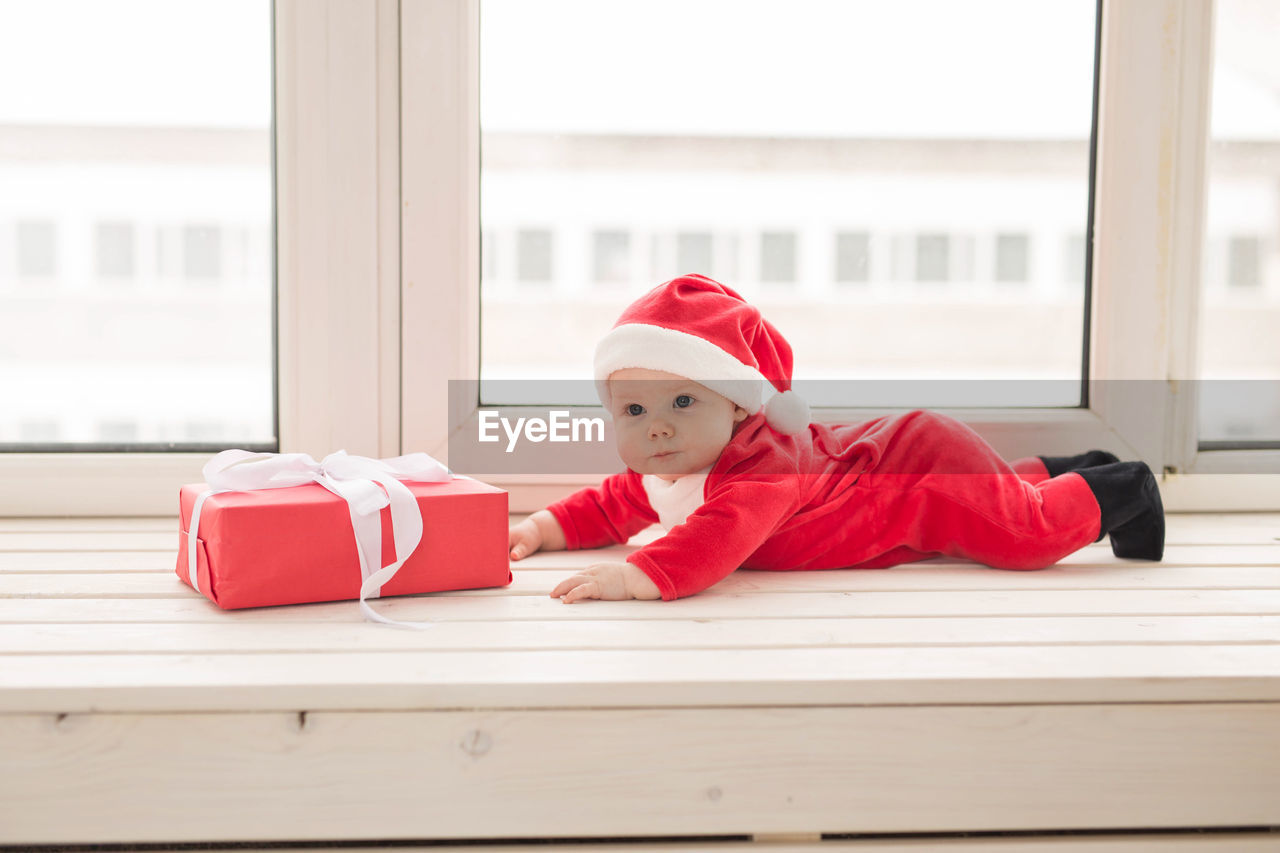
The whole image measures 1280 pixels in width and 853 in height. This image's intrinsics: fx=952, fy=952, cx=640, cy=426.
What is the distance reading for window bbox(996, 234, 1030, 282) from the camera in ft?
4.52

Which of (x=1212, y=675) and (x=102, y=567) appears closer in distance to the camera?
(x=1212, y=675)

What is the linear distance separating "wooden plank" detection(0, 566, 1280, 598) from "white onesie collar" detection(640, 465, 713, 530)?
9 cm

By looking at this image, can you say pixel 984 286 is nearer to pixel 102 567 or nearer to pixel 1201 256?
pixel 1201 256

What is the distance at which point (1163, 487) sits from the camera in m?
1.37

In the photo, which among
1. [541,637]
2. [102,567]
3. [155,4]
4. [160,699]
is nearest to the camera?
[160,699]

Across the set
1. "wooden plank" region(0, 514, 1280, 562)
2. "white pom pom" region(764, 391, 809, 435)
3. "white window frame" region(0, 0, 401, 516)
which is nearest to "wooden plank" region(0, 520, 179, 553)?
"wooden plank" region(0, 514, 1280, 562)

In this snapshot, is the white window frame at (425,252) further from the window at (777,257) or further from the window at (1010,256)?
the window at (777,257)

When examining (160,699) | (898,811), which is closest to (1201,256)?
(898,811)

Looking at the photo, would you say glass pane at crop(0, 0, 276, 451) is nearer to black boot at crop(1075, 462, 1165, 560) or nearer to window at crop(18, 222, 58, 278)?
window at crop(18, 222, 58, 278)

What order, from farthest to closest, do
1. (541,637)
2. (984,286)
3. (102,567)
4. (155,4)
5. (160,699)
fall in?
(984,286) < (155,4) < (102,567) < (541,637) < (160,699)

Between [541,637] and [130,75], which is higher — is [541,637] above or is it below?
below

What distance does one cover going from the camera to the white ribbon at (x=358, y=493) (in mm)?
876

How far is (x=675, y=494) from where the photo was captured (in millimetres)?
1065

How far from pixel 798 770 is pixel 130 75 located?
1.24 m
